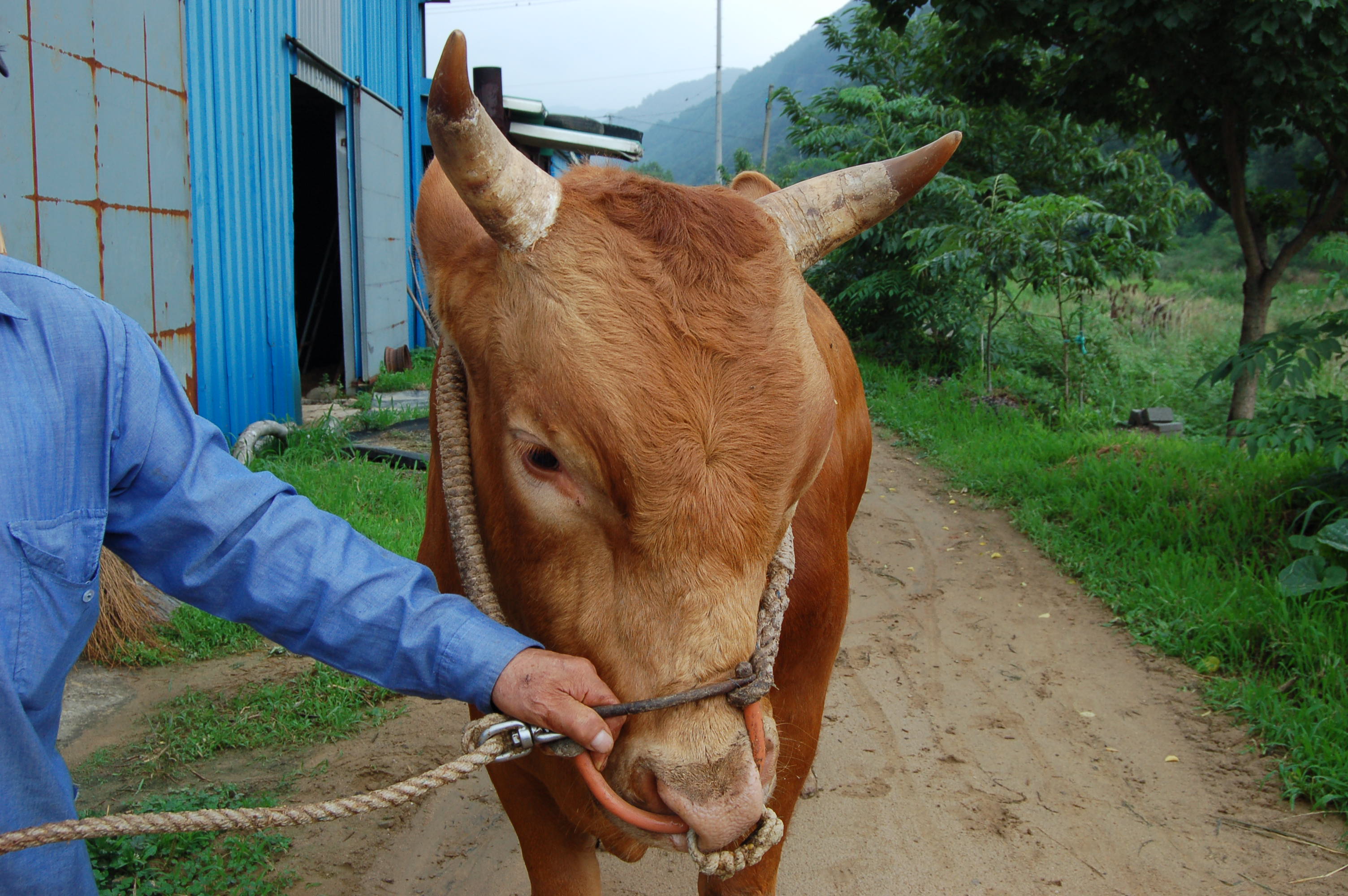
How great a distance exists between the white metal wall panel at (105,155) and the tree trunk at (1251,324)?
7.81 meters

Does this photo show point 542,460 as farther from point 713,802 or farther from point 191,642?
point 191,642

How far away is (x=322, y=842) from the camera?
3.02m

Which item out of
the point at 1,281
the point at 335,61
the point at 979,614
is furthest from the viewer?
the point at 335,61

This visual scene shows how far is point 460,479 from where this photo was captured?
189 centimetres

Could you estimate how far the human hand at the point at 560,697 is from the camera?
1.39 metres

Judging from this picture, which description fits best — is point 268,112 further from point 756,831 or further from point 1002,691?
point 756,831

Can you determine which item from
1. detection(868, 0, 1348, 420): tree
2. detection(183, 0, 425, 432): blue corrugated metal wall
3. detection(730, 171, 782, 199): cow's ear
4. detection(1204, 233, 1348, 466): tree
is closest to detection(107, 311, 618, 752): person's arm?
detection(730, 171, 782, 199): cow's ear

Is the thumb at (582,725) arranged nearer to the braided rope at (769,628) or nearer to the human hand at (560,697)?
the human hand at (560,697)

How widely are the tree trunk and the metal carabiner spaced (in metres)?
7.52

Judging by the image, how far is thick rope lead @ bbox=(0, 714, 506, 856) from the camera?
4.19ft

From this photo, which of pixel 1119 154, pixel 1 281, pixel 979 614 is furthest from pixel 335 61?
pixel 1119 154

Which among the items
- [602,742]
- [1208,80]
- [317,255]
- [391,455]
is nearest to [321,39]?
[391,455]

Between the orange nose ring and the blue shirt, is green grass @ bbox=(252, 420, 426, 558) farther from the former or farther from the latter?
the orange nose ring

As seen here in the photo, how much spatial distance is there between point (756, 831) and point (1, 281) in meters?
1.47
